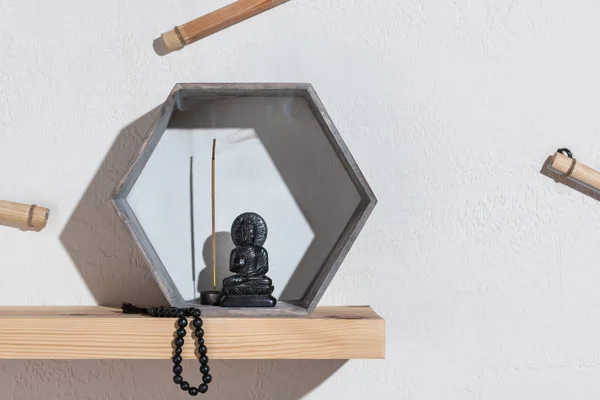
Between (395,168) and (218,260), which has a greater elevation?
(395,168)

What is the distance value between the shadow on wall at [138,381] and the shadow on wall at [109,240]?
0.08 metres

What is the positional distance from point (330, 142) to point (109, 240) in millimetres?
275

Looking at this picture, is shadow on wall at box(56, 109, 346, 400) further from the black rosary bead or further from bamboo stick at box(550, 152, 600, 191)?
bamboo stick at box(550, 152, 600, 191)

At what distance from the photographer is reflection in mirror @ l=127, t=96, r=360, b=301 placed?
79 cm

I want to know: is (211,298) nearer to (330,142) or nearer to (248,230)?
(248,230)

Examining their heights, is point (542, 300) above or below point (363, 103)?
below

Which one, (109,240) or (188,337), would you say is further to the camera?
(109,240)

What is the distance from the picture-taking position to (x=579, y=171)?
32.5 inches

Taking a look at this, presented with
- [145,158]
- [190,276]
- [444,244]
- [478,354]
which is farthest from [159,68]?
[478,354]

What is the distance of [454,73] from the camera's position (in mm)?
861

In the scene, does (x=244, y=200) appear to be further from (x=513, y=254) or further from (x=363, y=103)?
(x=513, y=254)

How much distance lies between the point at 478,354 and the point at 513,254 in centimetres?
12

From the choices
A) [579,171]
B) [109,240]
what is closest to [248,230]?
[109,240]

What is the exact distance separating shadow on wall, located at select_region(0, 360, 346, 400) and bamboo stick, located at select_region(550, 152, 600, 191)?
0.35 meters
